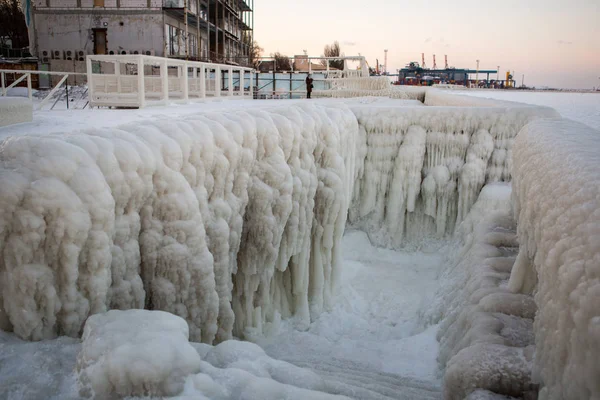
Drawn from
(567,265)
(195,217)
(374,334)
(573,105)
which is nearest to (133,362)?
(195,217)

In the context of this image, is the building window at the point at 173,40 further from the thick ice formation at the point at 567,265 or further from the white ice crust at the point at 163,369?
the white ice crust at the point at 163,369

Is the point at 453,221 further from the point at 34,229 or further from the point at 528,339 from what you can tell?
the point at 34,229

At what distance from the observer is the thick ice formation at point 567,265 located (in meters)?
1.95

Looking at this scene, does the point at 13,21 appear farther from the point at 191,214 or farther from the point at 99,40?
the point at 191,214

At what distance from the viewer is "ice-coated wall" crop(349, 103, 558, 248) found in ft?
30.8

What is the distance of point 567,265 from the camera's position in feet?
7.46

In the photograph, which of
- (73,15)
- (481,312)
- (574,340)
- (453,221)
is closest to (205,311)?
(481,312)

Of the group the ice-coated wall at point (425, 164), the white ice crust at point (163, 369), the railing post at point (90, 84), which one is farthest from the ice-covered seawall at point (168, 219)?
the railing post at point (90, 84)

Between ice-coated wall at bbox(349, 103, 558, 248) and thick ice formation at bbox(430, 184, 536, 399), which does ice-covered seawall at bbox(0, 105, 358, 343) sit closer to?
thick ice formation at bbox(430, 184, 536, 399)

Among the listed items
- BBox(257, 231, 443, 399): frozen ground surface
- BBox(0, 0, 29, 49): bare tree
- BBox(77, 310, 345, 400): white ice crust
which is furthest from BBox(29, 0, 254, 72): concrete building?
BBox(77, 310, 345, 400): white ice crust

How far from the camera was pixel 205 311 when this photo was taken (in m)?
4.35

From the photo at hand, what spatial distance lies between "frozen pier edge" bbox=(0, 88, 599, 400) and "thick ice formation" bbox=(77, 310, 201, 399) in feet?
1.79

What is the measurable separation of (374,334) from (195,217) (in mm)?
3800

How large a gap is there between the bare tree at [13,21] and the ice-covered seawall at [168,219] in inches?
1586
